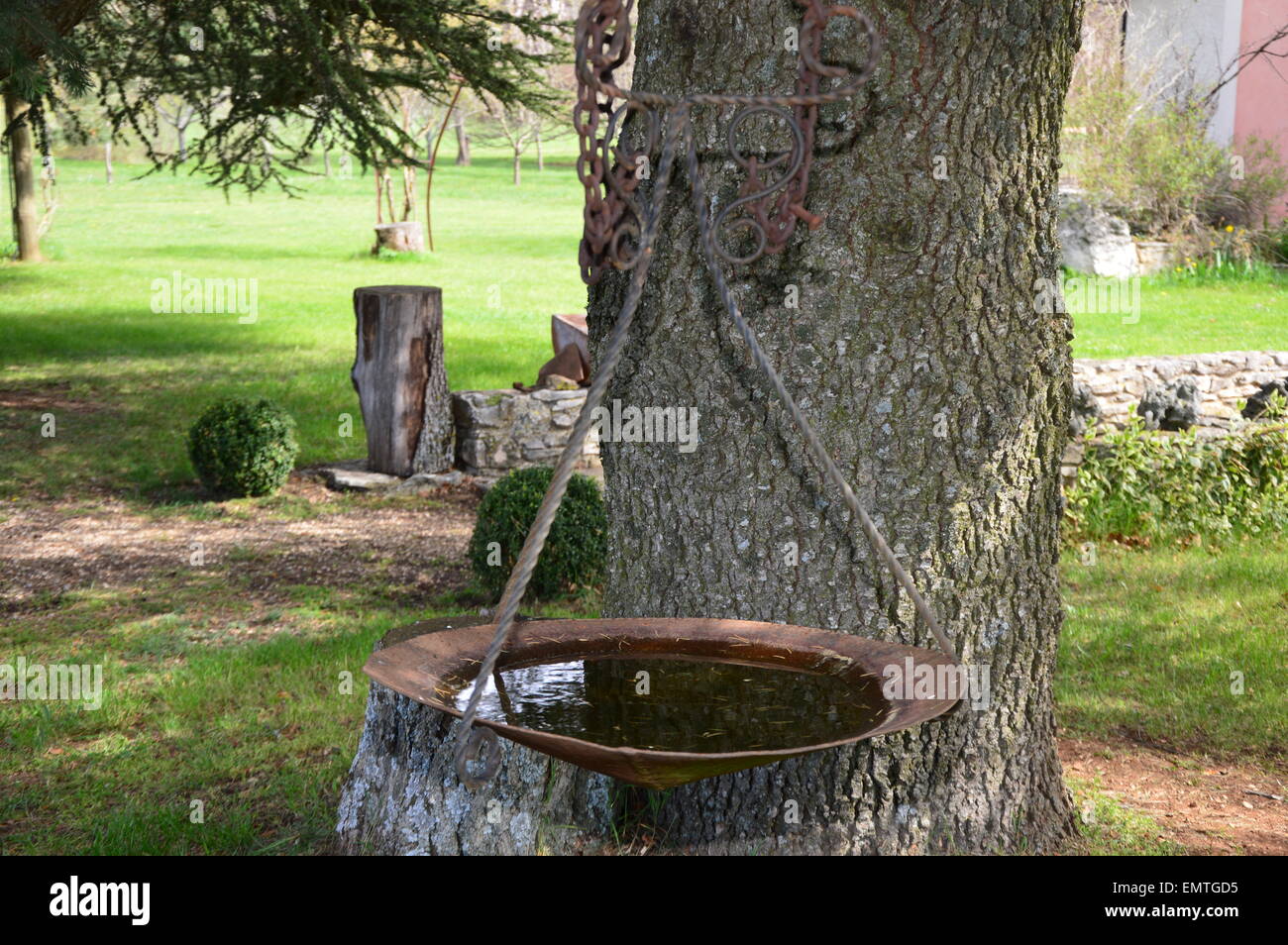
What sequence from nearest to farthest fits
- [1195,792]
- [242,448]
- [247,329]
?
[1195,792] → [242,448] → [247,329]

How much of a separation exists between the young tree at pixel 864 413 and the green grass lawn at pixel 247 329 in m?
6.27

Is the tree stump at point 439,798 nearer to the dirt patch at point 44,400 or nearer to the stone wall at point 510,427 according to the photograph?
the stone wall at point 510,427

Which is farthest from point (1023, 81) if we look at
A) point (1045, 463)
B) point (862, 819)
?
point (862, 819)

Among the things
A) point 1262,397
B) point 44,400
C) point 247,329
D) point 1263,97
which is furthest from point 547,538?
point 1263,97

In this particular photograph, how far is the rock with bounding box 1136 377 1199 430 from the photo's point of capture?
815 cm

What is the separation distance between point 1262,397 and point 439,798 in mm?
7433

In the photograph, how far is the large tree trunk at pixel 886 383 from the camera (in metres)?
3.31

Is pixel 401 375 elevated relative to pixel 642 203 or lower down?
lower down

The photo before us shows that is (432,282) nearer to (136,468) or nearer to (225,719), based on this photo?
(136,468)

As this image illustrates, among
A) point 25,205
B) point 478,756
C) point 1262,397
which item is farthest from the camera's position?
point 25,205

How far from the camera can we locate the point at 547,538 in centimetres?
633

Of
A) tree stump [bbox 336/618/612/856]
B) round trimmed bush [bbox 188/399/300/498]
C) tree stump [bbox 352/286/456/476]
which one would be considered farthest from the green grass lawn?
tree stump [bbox 336/618/612/856]

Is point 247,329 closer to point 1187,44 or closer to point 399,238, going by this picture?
point 399,238
